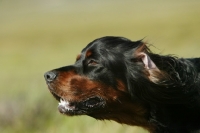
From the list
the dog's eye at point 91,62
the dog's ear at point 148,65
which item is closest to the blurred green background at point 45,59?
the dog's ear at point 148,65

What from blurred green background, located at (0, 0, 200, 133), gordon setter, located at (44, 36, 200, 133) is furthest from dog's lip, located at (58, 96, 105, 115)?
blurred green background, located at (0, 0, 200, 133)

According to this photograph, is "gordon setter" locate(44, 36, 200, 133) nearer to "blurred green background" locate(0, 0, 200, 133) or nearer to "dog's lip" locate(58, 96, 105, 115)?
"dog's lip" locate(58, 96, 105, 115)

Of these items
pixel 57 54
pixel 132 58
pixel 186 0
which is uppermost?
pixel 132 58

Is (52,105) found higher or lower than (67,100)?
lower

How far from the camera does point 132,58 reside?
20.6 ft

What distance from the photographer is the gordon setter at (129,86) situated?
6180 mm

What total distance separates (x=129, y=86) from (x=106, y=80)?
0.67ft

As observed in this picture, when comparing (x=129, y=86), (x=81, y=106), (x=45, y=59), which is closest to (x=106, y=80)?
(x=129, y=86)

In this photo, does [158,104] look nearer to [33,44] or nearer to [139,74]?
[139,74]

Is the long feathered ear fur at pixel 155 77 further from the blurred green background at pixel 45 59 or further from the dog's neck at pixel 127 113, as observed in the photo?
the blurred green background at pixel 45 59

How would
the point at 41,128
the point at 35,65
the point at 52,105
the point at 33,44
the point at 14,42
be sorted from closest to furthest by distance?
the point at 41,128 < the point at 52,105 < the point at 35,65 < the point at 33,44 < the point at 14,42

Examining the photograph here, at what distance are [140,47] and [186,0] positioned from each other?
3300 centimetres

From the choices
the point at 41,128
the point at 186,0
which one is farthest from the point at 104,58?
the point at 186,0

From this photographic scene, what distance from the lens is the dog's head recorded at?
20.3ft
